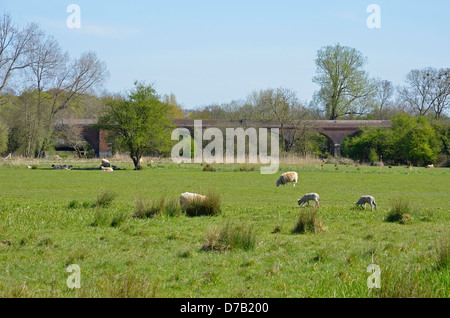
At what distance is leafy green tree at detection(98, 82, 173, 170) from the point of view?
46.4 m

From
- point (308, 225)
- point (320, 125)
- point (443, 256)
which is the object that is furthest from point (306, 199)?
point (320, 125)

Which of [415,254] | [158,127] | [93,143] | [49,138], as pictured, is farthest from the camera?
[93,143]

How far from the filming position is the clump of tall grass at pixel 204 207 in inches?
608

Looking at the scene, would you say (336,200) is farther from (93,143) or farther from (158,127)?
(93,143)

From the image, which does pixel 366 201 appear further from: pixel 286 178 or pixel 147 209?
pixel 286 178

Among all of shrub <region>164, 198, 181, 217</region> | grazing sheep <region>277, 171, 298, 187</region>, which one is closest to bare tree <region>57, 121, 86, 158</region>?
grazing sheep <region>277, 171, 298, 187</region>

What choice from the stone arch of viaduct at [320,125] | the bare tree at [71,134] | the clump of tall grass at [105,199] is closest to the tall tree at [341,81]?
the stone arch of viaduct at [320,125]

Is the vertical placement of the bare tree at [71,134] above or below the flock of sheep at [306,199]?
above

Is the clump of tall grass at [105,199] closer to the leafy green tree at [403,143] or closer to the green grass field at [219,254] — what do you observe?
the green grass field at [219,254]

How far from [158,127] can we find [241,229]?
3767 cm

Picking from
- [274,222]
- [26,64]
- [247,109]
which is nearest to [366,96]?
[247,109]

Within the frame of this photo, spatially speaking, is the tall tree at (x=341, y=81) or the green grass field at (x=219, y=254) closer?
the green grass field at (x=219, y=254)

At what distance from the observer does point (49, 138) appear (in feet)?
228

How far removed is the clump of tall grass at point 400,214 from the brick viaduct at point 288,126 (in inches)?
1984
